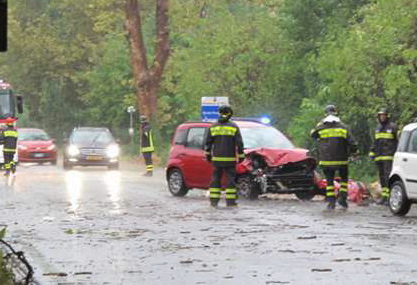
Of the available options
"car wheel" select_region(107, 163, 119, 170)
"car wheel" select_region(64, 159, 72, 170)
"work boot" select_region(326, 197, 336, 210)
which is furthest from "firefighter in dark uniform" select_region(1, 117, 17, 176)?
"work boot" select_region(326, 197, 336, 210)

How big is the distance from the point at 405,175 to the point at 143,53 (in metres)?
33.1

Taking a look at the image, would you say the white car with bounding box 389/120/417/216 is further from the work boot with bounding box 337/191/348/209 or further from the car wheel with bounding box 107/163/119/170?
the car wheel with bounding box 107/163/119/170

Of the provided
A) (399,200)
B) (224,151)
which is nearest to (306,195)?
(224,151)

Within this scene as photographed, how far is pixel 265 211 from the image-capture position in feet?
66.0

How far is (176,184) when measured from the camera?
25250mm

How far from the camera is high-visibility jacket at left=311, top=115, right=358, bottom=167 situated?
20578 millimetres

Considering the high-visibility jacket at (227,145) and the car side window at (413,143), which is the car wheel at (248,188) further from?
the car side window at (413,143)

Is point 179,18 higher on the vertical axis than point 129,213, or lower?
higher

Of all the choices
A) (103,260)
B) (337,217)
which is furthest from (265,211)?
(103,260)

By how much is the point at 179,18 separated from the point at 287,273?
1590 inches

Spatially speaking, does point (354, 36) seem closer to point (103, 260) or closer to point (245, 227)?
point (245, 227)

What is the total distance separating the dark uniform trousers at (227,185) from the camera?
68.8 feet

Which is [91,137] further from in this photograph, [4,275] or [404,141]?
[4,275]

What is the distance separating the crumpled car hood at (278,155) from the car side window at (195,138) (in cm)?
180
